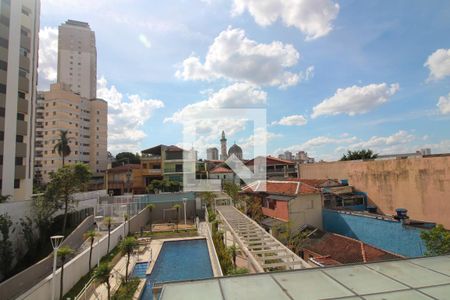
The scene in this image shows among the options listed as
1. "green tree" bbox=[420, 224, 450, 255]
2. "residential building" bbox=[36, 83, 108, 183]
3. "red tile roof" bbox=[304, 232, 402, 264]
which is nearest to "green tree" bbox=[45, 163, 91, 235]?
"red tile roof" bbox=[304, 232, 402, 264]

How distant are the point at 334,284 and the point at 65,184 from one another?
59.4ft

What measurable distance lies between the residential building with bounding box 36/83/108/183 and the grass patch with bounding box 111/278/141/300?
37202 mm

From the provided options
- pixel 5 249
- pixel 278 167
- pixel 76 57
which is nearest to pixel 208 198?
pixel 5 249

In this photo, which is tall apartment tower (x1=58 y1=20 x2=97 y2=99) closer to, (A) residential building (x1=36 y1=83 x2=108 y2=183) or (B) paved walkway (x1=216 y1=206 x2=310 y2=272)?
(A) residential building (x1=36 y1=83 x2=108 y2=183)

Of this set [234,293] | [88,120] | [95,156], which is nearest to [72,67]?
[88,120]

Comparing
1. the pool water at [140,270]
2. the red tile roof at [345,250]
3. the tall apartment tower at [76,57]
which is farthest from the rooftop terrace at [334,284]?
the tall apartment tower at [76,57]

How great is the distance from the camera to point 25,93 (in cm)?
2114

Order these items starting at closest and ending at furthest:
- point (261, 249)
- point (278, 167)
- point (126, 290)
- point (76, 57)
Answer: point (261, 249) → point (126, 290) → point (278, 167) → point (76, 57)

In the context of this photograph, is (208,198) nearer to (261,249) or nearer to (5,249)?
(5,249)

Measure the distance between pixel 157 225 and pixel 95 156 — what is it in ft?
98.1

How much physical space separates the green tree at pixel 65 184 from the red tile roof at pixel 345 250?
15.1m

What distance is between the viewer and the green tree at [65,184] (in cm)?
1691

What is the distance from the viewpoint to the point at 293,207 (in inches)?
711

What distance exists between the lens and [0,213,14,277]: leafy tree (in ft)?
40.3
